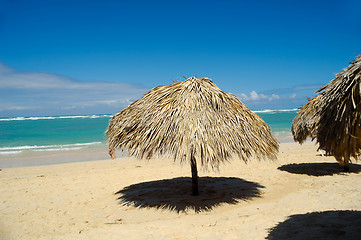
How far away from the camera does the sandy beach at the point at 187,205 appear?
3938 millimetres

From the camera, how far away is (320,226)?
12.1 ft

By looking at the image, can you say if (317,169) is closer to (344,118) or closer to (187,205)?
(187,205)

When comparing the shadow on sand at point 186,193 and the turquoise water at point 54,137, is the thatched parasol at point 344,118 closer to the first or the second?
the shadow on sand at point 186,193

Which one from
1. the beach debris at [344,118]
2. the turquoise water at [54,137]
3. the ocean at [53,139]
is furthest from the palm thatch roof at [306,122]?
the turquoise water at [54,137]

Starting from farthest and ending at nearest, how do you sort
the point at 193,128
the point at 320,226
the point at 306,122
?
the point at 306,122
the point at 193,128
the point at 320,226

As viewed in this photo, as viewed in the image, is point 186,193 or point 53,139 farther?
point 53,139

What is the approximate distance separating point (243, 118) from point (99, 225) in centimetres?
346

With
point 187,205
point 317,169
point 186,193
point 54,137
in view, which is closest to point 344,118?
point 187,205

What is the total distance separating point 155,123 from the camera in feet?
15.7

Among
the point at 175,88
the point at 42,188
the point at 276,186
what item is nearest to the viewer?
the point at 175,88

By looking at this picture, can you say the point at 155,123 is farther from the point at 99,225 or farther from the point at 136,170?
the point at 136,170

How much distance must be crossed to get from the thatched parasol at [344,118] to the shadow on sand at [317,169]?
4964 mm

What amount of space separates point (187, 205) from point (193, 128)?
1770 millimetres

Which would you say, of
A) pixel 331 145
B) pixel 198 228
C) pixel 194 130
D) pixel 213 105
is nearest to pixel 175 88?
pixel 213 105
